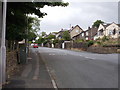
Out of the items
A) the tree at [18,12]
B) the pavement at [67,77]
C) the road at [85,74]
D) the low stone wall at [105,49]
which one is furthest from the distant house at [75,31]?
the pavement at [67,77]

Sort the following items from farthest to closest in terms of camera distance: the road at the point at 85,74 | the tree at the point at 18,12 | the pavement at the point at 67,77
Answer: the tree at the point at 18,12 → the road at the point at 85,74 → the pavement at the point at 67,77

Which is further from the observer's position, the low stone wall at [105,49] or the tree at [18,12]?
the low stone wall at [105,49]

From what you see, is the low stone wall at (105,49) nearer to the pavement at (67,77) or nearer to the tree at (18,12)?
the tree at (18,12)

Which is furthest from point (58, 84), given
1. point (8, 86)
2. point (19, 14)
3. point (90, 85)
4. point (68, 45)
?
point (68, 45)

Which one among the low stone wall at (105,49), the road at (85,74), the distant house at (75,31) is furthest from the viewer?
the distant house at (75,31)

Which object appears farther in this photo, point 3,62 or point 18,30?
point 18,30

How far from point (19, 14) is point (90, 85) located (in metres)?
10.1

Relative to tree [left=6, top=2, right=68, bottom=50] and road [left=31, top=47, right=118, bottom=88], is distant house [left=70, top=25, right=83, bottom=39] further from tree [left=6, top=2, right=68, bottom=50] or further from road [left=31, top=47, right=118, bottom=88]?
road [left=31, top=47, right=118, bottom=88]

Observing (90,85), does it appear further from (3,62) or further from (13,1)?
(13,1)

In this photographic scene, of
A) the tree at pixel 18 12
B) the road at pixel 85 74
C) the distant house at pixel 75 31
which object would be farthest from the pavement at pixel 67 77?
the distant house at pixel 75 31

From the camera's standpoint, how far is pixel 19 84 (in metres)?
7.86

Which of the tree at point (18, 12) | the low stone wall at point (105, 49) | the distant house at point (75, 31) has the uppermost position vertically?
the distant house at point (75, 31)

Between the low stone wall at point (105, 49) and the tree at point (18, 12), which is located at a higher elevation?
the tree at point (18, 12)

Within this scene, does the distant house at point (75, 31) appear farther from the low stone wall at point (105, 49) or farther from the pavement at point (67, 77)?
the pavement at point (67, 77)
